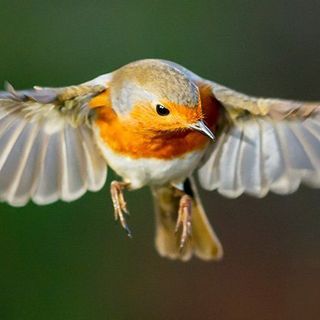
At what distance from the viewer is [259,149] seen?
3711 millimetres

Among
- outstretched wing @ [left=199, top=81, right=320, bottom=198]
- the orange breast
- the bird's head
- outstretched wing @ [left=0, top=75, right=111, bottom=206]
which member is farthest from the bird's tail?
the bird's head

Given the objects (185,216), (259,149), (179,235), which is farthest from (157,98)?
(179,235)

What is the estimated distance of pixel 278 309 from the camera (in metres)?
5.32

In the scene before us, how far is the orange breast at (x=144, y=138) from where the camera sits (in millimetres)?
3387

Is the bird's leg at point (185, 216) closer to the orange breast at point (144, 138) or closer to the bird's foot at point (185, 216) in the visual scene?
the bird's foot at point (185, 216)

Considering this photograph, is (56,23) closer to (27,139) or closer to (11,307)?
(11,307)

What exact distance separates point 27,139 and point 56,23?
207 centimetres

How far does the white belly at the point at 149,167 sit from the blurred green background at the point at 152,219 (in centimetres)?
164

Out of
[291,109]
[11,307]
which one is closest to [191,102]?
[291,109]

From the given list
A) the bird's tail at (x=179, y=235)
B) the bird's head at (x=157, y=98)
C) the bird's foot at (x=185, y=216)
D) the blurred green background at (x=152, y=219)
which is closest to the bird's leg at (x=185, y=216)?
the bird's foot at (x=185, y=216)

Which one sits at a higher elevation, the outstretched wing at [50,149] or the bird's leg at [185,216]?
the outstretched wing at [50,149]

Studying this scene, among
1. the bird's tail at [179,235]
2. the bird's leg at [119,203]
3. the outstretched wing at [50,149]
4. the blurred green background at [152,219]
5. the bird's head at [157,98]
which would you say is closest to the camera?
the bird's head at [157,98]

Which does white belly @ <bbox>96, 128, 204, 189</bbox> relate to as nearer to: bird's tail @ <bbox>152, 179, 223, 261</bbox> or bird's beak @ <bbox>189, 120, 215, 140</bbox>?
bird's beak @ <bbox>189, 120, 215, 140</bbox>

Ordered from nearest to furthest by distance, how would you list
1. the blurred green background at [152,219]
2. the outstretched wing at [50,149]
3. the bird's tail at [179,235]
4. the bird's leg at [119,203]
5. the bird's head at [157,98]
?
the bird's head at [157,98] → the bird's leg at [119,203] → the outstretched wing at [50,149] → the bird's tail at [179,235] → the blurred green background at [152,219]
